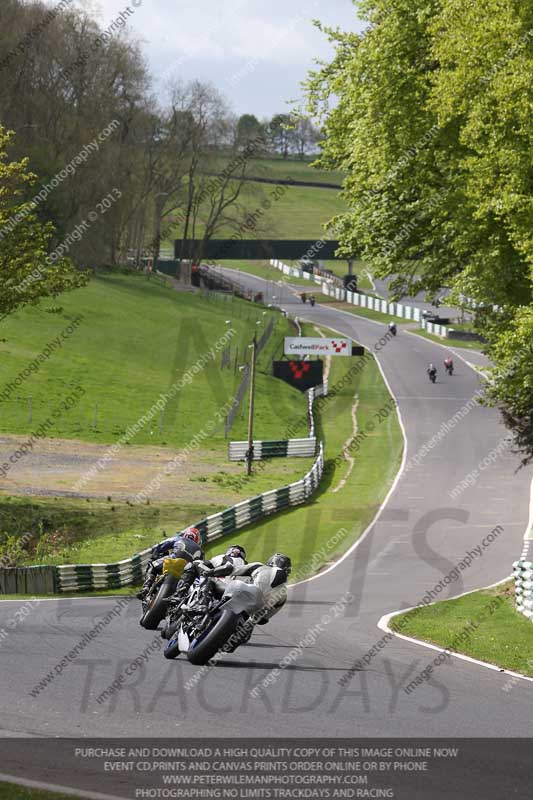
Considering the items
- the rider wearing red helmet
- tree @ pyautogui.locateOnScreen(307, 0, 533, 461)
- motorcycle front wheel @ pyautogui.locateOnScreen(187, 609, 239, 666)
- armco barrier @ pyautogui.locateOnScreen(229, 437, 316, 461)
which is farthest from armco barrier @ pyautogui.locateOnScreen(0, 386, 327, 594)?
armco barrier @ pyautogui.locateOnScreen(229, 437, 316, 461)

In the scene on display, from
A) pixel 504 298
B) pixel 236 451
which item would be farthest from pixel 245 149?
pixel 504 298

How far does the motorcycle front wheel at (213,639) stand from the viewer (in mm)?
12344

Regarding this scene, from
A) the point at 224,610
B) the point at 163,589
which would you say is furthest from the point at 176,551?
the point at 224,610

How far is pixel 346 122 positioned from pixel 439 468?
22.8m

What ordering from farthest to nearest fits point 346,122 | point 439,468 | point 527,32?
point 439,468 → point 346,122 → point 527,32

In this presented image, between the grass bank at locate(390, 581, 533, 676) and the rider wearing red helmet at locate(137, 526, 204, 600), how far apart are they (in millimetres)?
3619

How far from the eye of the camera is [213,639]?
1255 cm

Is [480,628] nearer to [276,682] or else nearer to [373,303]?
[276,682]

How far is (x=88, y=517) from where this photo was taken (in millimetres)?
35969

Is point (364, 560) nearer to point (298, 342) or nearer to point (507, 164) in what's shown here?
point (507, 164)

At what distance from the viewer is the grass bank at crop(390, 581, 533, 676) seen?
619 inches

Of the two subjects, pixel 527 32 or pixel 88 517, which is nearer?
pixel 527 32

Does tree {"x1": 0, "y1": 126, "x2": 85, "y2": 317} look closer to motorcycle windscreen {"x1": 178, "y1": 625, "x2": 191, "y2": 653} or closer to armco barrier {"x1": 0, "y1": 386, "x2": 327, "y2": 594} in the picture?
armco barrier {"x1": 0, "y1": 386, "x2": 327, "y2": 594}

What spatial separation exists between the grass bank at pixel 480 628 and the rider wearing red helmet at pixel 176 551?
3619 millimetres
